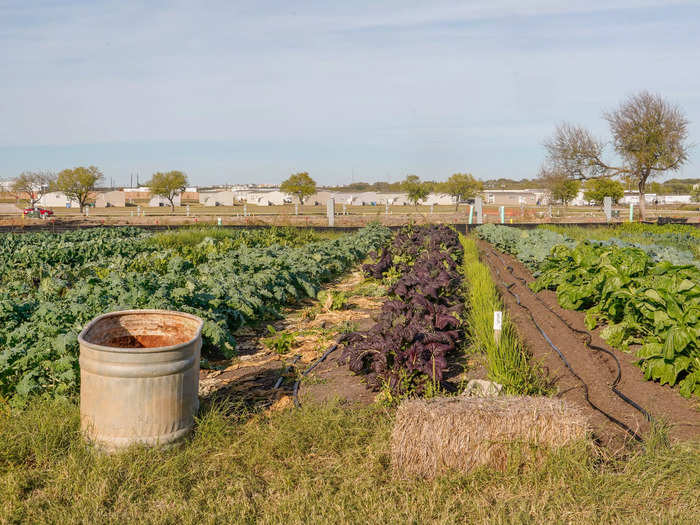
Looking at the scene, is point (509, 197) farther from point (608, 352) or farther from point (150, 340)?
point (150, 340)

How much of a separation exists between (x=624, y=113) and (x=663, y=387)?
35422 mm

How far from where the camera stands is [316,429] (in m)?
3.91

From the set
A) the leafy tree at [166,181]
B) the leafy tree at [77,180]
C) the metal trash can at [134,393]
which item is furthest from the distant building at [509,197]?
the metal trash can at [134,393]

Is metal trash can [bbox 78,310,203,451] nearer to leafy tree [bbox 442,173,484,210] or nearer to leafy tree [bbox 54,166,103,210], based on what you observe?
leafy tree [bbox 54,166,103,210]

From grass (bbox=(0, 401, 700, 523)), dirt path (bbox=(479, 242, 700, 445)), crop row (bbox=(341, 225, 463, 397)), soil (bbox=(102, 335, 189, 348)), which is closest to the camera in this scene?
grass (bbox=(0, 401, 700, 523))

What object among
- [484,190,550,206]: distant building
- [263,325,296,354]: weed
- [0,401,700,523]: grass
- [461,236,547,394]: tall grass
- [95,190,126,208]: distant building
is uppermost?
[484,190,550,206]: distant building

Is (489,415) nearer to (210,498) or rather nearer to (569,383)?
(210,498)

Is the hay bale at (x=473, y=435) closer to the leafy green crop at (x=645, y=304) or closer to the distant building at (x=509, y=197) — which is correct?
the leafy green crop at (x=645, y=304)

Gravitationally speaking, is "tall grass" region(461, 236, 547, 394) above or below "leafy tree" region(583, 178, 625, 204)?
below

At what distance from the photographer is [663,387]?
5117mm

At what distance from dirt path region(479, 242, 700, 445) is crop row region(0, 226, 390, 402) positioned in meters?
3.03

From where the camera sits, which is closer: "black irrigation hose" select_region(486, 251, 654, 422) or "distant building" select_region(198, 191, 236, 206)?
"black irrigation hose" select_region(486, 251, 654, 422)

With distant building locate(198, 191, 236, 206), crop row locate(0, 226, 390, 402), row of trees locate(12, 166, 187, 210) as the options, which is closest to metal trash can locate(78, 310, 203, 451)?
crop row locate(0, 226, 390, 402)

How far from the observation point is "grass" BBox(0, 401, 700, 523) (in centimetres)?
308
